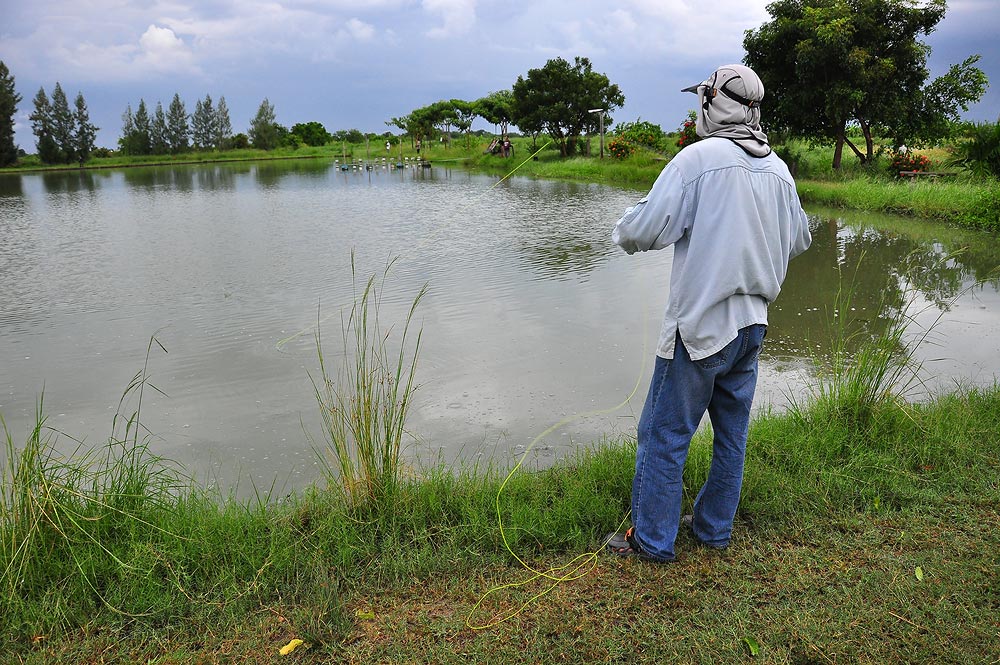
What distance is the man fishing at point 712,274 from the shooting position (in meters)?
2.12

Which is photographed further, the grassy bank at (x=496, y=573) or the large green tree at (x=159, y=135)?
the large green tree at (x=159, y=135)

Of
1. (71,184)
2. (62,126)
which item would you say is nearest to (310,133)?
(62,126)

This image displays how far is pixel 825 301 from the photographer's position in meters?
6.53

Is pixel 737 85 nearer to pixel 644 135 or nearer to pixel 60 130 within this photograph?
pixel 644 135

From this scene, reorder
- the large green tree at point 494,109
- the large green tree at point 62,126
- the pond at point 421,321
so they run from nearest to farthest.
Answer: the pond at point 421,321, the large green tree at point 494,109, the large green tree at point 62,126

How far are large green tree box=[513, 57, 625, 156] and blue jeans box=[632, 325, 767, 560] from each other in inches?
1110

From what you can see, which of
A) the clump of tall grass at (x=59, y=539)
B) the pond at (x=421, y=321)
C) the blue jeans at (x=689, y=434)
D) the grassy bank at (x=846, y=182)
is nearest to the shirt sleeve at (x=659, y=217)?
the blue jeans at (x=689, y=434)

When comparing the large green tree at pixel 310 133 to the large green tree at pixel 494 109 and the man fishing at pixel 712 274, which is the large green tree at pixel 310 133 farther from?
the man fishing at pixel 712 274

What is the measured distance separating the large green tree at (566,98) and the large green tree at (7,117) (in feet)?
113

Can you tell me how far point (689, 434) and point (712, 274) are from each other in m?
0.49

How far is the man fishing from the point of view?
212cm

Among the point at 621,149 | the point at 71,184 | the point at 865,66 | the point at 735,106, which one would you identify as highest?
the point at 865,66

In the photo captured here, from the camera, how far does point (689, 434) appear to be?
2229 mm

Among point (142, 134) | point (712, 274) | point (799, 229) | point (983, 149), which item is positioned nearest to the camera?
point (712, 274)
